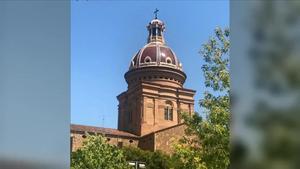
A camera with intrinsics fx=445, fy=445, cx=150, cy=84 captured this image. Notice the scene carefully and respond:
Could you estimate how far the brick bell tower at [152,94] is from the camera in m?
23.0

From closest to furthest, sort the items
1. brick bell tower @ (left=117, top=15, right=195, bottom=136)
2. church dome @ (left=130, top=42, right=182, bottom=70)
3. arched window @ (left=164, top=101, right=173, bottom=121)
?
brick bell tower @ (left=117, top=15, right=195, bottom=136), arched window @ (left=164, top=101, right=173, bottom=121), church dome @ (left=130, top=42, right=182, bottom=70)

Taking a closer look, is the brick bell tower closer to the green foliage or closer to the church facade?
the church facade

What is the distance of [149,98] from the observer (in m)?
23.0

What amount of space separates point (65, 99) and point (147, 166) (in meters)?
16.9

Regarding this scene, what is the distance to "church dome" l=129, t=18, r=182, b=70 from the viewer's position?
2395 centimetres

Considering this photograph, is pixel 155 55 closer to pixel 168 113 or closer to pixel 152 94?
pixel 152 94

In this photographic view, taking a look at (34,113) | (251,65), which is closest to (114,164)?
(34,113)

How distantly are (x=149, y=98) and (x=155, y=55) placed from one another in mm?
2565

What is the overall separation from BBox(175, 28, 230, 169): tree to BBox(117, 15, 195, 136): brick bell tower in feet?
56.8

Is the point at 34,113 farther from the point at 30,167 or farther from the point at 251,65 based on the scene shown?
the point at 251,65

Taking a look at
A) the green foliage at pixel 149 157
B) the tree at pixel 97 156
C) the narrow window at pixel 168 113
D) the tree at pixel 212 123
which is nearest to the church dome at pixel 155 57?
the narrow window at pixel 168 113

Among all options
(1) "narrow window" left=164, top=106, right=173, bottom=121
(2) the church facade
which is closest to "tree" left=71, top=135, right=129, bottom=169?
(2) the church facade

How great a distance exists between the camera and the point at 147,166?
17.9 metres

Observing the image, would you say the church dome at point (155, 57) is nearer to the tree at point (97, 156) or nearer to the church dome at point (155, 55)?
the church dome at point (155, 55)
